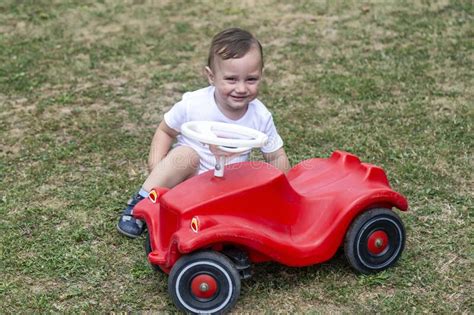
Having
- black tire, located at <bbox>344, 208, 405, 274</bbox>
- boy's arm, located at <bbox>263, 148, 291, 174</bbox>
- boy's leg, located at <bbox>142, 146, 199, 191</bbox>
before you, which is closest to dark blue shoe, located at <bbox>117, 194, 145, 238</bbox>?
boy's leg, located at <bbox>142, 146, 199, 191</bbox>

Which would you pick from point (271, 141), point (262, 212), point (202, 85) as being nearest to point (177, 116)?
point (271, 141)

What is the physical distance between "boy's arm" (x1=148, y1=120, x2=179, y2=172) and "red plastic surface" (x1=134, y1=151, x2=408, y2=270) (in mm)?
387

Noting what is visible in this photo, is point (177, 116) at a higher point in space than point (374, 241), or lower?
higher

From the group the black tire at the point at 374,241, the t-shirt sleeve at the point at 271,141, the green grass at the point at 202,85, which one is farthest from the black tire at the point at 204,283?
the t-shirt sleeve at the point at 271,141

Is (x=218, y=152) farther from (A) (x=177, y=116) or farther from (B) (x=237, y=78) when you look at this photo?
(A) (x=177, y=116)

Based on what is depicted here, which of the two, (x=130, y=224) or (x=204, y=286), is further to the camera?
(x=130, y=224)

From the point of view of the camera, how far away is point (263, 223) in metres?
2.70

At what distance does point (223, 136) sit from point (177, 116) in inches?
22.4

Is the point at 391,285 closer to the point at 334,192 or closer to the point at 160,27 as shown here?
the point at 334,192

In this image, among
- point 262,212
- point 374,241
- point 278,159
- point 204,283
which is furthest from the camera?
point 278,159

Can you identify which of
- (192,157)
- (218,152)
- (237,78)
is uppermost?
(237,78)

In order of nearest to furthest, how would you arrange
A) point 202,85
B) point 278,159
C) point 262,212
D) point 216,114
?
point 262,212
point 216,114
point 278,159
point 202,85

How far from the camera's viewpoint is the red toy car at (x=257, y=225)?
102 inches

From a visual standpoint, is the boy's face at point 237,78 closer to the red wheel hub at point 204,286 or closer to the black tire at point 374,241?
the black tire at point 374,241
